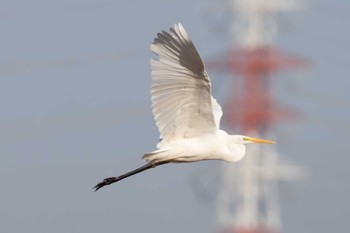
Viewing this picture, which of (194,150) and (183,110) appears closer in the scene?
(183,110)

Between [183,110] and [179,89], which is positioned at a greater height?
[179,89]

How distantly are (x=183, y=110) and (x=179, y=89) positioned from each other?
341mm

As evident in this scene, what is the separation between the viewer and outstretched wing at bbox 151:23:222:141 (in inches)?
625

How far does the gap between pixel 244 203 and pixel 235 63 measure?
27.8 ft

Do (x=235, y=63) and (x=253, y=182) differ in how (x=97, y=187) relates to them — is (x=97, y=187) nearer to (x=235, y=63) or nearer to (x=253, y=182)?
(x=235, y=63)

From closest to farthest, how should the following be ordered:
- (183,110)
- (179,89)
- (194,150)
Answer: (179,89), (183,110), (194,150)

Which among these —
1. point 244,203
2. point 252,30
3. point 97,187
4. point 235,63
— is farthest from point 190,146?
point 244,203

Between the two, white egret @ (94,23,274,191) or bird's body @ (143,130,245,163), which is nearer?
white egret @ (94,23,274,191)

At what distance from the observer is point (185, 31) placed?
15633 mm

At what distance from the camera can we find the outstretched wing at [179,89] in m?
15.9

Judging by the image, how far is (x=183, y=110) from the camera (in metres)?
16.7

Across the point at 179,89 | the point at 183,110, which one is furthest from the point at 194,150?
the point at 179,89

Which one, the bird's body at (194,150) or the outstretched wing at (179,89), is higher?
the outstretched wing at (179,89)

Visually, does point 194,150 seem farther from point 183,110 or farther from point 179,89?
point 179,89
